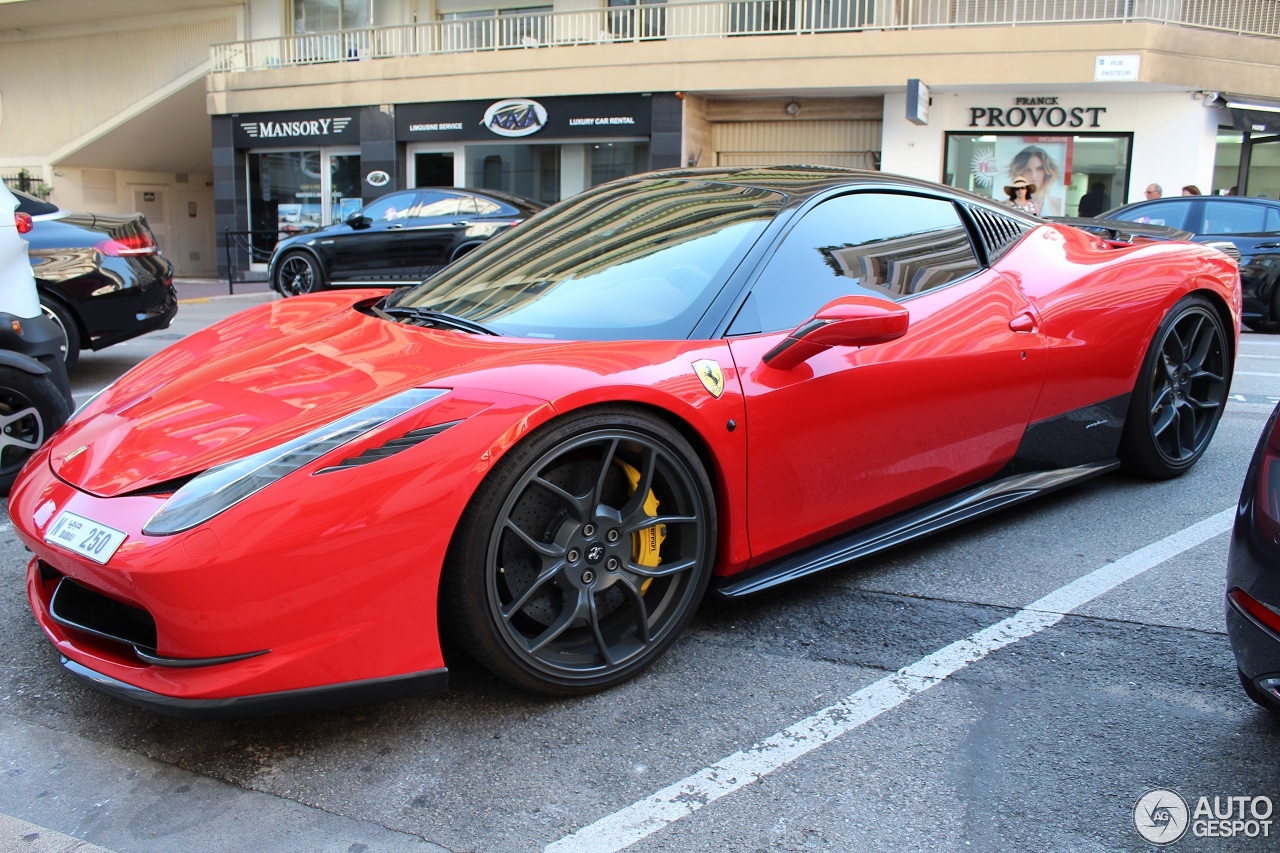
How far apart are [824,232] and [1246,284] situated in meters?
9.66

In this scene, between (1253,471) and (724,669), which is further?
(724,669)

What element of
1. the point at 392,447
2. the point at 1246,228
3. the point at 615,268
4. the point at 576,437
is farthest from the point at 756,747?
the point at 1246,228

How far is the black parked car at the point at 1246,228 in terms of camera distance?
35.9 feet

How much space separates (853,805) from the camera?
2.19 meters

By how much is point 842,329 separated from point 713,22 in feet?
61.9

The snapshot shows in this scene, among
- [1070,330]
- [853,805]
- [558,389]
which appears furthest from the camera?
[1070,330]

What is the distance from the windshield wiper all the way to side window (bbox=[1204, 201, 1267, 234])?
35.2ft

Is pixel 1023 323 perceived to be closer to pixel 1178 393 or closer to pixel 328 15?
pixel 1178 393

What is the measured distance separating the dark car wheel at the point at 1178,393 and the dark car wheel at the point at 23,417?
4.38 meters

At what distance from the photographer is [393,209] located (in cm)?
1420

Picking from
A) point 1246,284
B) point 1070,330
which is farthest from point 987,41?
point 1070,330

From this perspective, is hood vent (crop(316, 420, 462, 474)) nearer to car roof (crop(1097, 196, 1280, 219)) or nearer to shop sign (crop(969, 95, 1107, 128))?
car roof (crop(1097, 196, 1280, 219))

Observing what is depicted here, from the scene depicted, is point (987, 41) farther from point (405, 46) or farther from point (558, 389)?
point (558, 389)

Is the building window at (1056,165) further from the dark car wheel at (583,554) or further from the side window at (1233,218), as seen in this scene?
the dark car wheel at (583,554)
